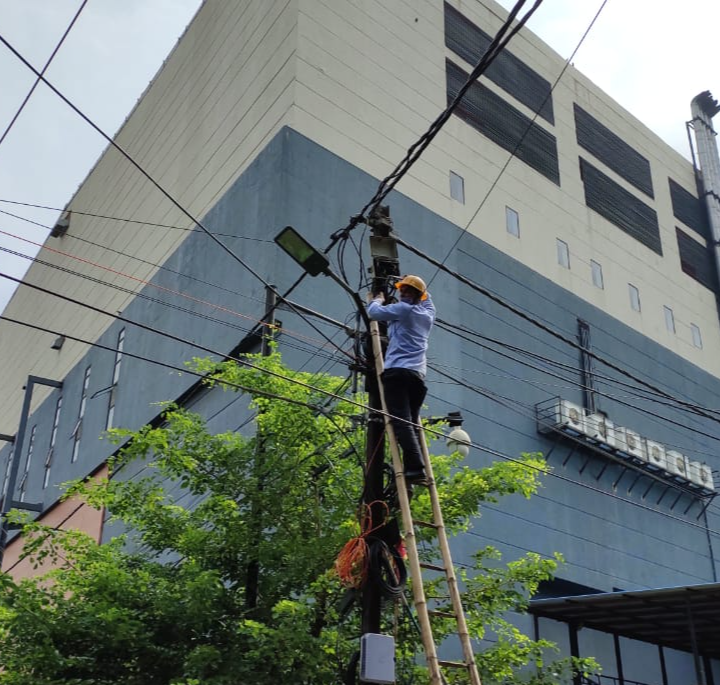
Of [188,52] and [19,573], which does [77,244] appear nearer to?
[188,52]

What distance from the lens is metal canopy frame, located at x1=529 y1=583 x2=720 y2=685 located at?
19.5m

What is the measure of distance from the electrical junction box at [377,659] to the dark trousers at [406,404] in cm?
174

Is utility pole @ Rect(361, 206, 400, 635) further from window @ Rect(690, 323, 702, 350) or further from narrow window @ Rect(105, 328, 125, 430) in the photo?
window @ Rect(690, 323, 702, 350)

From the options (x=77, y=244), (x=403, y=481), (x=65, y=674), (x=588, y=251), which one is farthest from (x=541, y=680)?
(x=77, y=244)

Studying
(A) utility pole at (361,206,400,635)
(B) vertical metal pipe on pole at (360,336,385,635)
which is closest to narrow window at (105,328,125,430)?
(A) utility pole at (361,206,400,635)

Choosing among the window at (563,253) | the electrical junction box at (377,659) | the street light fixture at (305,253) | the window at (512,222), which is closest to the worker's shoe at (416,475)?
the electrical junction box at (377,659)

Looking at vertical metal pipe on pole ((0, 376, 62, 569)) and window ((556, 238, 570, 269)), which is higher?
window ((556, 238, 570, 269))

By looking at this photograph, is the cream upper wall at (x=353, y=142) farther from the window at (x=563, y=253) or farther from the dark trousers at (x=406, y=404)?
the dark trousers at (x=406, y=404)

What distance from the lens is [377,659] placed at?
8.31 meters

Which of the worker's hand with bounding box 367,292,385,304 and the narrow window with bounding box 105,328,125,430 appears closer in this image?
the worker's hand with bounding box 367,292,385,304

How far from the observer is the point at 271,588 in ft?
38.7

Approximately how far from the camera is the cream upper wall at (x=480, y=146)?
25750 mm

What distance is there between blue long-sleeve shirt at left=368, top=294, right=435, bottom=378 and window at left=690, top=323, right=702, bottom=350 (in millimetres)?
29173

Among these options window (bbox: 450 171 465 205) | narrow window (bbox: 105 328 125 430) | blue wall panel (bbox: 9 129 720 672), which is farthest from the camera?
narrow window (bbox: 105 328 125 430)
